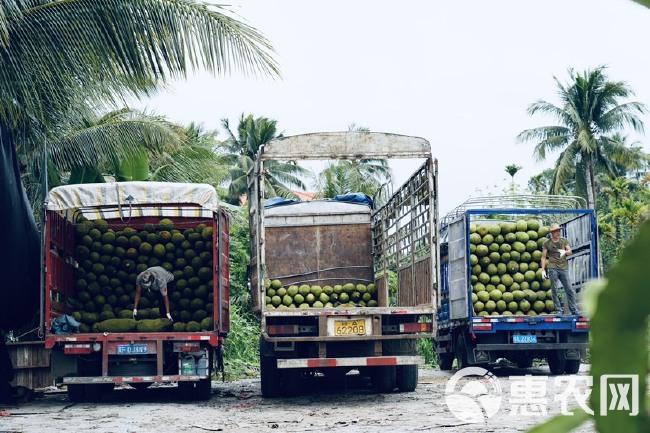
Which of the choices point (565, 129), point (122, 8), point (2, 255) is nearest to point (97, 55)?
point (122, 8)

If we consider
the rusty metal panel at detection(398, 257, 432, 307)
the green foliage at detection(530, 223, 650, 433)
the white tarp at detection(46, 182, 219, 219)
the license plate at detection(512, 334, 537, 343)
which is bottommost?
the license plate at detection(512, 334, 537, 343)

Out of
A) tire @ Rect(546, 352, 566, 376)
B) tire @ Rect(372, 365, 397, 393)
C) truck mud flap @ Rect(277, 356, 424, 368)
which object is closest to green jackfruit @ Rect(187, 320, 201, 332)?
truck mud flap @ Rect(277, 356, 424, 368)

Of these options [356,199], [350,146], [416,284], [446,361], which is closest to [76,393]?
[416,284]

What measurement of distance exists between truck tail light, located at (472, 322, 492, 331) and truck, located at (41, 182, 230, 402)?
4070mm

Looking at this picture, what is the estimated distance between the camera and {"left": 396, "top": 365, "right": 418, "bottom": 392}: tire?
40.1 feet

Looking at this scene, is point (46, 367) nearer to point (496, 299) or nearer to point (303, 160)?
point (303, 160)

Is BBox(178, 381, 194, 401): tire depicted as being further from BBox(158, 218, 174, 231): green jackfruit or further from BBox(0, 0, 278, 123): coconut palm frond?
BBox(0, 0, 278, 123): coconut palm frond

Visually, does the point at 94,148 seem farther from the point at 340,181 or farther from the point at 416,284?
the point at 340,181

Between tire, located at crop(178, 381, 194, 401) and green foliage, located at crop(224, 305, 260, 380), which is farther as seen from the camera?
green foliage, located at crop(224, 305, 260, 380)

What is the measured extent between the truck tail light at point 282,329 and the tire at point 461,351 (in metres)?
5.45

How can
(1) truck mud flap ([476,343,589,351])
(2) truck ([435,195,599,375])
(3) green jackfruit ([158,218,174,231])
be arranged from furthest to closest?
1. (2) truck ([435,195,599,375])
2. (1) truck mud flap ([476,343,589,351])
3. (3) green jackfruit ([158,218,174,231])

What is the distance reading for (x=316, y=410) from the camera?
10.6 m

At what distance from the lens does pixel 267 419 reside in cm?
978

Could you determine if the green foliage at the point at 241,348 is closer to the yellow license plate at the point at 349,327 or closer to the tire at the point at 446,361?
the tire at the point at 446,361
